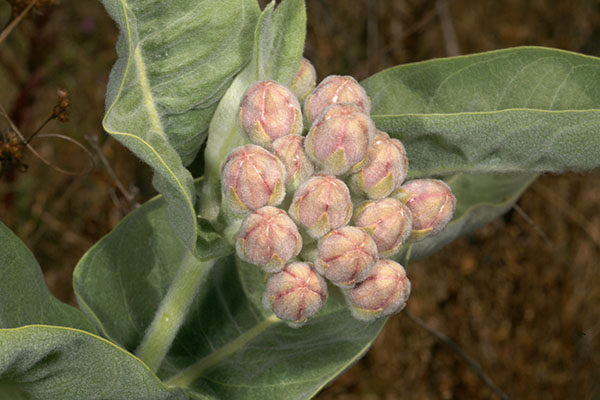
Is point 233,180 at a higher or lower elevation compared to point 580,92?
higher

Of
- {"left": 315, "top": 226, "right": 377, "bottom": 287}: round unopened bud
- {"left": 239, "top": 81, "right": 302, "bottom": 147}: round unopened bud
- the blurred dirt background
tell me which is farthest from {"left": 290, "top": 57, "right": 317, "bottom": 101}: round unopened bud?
the blurred dirt background

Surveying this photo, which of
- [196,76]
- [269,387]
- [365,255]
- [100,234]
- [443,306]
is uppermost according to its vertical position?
[196,76]

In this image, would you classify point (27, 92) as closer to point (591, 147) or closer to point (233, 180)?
point (233, 180)

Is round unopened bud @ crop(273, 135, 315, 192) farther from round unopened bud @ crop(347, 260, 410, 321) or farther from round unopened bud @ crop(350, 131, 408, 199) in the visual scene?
round unopened bud @ crop(347, 260, 410, 321)

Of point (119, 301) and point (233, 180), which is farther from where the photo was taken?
point (119, 301)

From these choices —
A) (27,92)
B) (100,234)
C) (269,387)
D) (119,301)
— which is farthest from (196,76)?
(100,234)

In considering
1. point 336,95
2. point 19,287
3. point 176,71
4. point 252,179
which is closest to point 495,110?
point 336,95

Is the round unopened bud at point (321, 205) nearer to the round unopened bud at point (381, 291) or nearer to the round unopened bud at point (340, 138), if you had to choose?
the round unopened bud at point (340, 138)
